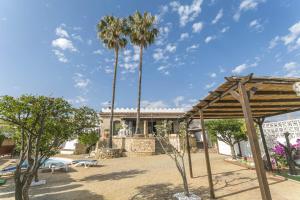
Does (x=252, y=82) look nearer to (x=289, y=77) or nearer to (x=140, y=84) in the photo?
(x=289, y=77)

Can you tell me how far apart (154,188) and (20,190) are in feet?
17.5

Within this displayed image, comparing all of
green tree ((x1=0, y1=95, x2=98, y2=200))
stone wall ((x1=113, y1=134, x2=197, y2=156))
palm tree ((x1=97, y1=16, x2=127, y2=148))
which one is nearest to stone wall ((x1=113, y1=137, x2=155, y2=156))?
stone wall ((x1=113, y1=134, x2=197, y2=156))

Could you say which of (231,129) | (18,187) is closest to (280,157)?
(231,129)

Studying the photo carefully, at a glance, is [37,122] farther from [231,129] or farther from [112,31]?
[112,31]

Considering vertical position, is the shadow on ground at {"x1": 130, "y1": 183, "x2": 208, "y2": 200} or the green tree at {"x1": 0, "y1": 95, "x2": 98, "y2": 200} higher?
the green tree at {"x1": 0, "y1": 95, "x2": 98, "y2": 200}

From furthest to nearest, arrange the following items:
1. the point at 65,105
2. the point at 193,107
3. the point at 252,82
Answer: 1. the point at 193,107
2. the point at 65,105
3. the point at 252,82

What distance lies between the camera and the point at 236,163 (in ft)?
43.4

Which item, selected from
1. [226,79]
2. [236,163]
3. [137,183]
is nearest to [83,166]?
[137,183]

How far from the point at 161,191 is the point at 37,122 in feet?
19.1

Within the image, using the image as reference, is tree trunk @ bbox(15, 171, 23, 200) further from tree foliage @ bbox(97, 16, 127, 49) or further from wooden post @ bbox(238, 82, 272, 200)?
tree foliage @ bbox(97, 16, 127, 49)

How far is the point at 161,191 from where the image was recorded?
7.81 metres

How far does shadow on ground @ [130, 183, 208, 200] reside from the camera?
705 cm

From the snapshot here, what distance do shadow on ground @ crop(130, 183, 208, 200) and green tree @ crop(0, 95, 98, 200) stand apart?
3670 millimetres

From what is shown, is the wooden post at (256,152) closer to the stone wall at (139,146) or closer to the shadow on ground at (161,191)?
the shadow on ground at (161,191)
